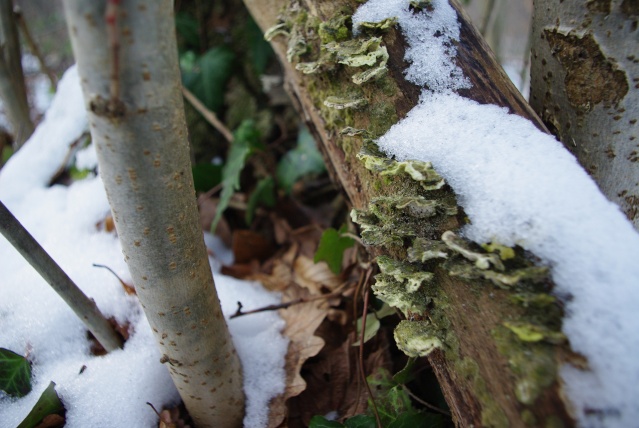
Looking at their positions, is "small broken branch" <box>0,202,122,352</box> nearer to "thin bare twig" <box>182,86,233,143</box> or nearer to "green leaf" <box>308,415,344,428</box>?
"green leaf" <box>308,415,344,428</box>

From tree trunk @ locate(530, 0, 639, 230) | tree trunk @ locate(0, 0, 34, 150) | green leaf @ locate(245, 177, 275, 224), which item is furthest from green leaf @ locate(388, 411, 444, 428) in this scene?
tree trunk @ locate(0, 0, 34, 150)

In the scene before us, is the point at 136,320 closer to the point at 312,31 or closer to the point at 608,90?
the point at 312,31

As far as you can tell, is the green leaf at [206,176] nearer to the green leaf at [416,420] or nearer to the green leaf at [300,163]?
the green leaf at [300,163]

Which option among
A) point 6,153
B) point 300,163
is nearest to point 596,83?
point 300,163

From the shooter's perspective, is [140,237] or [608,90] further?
[608,90]

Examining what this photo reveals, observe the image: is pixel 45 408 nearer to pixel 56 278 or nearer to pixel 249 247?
pixel 56 278

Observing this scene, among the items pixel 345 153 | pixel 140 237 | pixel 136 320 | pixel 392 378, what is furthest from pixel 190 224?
pixel 392 378
